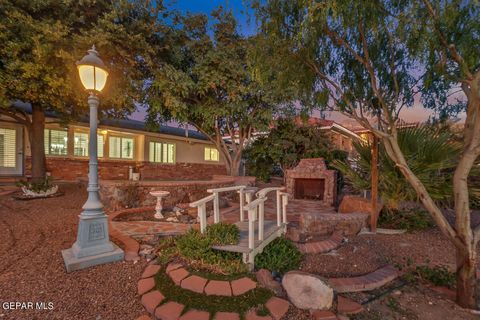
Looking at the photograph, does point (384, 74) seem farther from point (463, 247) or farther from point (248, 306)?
point (248, 306)

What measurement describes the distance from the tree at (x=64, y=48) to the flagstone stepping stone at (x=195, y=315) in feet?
23.1

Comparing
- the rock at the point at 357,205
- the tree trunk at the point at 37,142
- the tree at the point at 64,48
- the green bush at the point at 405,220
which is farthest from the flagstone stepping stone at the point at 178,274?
the tree trunk at the point at 37,142

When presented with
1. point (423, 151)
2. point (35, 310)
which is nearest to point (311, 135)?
point (423, 151)

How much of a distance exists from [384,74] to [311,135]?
7.10 meters

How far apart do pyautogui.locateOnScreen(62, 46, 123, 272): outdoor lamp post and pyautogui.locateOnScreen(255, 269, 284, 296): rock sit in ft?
6.55

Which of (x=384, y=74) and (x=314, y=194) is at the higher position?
(x=384, y=74)

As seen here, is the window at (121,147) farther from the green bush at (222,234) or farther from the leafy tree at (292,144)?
the green bush at (222,234)

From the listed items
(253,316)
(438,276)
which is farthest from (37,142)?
(438,276)

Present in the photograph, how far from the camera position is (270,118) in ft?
29.0

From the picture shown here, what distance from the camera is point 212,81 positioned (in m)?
8.02

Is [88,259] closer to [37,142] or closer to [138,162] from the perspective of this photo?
[37,142]

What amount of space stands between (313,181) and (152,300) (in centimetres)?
761

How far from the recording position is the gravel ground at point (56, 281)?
2348 millimetres

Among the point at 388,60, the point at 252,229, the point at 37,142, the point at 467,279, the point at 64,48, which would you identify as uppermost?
the point at 64,48
